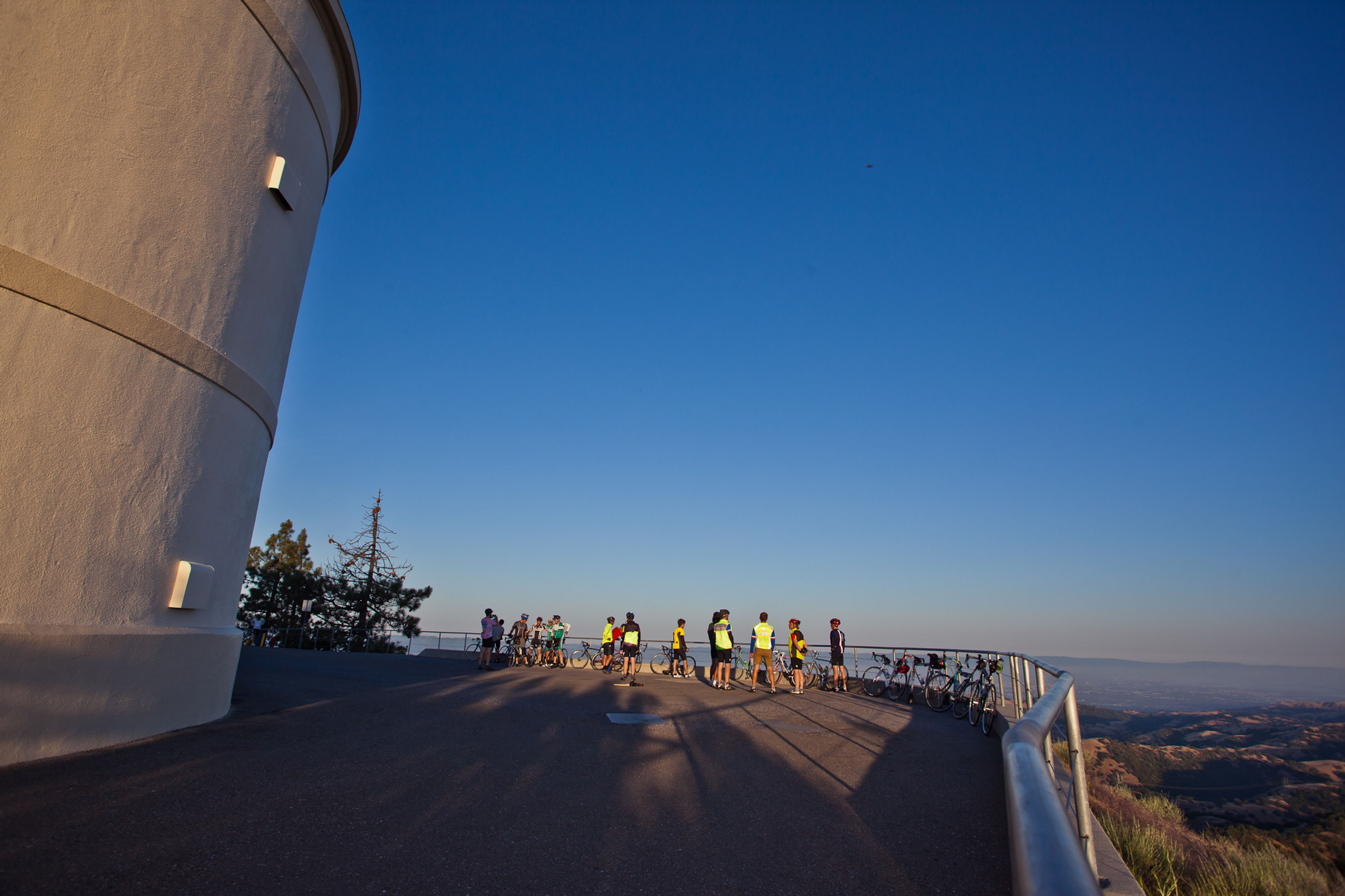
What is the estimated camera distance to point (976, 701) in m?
12.0

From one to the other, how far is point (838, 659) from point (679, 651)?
17.2 feet

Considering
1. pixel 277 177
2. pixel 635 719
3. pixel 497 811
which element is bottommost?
pixel 497 811

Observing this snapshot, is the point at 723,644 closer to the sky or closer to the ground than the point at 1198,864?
closer to the sky

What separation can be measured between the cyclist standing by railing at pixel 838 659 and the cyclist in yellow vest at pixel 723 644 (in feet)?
8.49

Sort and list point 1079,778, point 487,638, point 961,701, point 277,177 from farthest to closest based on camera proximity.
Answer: point 487,638 < point 961,701 < point 277,177 < point 1079,778

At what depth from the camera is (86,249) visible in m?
6.75

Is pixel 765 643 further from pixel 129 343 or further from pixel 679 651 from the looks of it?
pixel 129 343

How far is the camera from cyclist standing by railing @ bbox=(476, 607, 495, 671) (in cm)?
1930

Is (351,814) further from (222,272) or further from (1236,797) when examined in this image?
(1236,797)

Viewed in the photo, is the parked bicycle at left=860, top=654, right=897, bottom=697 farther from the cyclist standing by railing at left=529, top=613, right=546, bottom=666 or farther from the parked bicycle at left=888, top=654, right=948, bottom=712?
the cyclist standing by railing at left=529, top=613, right=546, bottom=666

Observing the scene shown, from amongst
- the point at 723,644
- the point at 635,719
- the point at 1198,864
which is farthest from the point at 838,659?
the point at 1198,864

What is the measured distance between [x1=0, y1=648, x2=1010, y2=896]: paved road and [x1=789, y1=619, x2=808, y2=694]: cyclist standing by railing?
6697 mm

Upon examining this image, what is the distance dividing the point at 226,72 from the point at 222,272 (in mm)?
2272

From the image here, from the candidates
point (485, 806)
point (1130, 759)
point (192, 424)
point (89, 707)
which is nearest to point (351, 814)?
point (485, 806)
